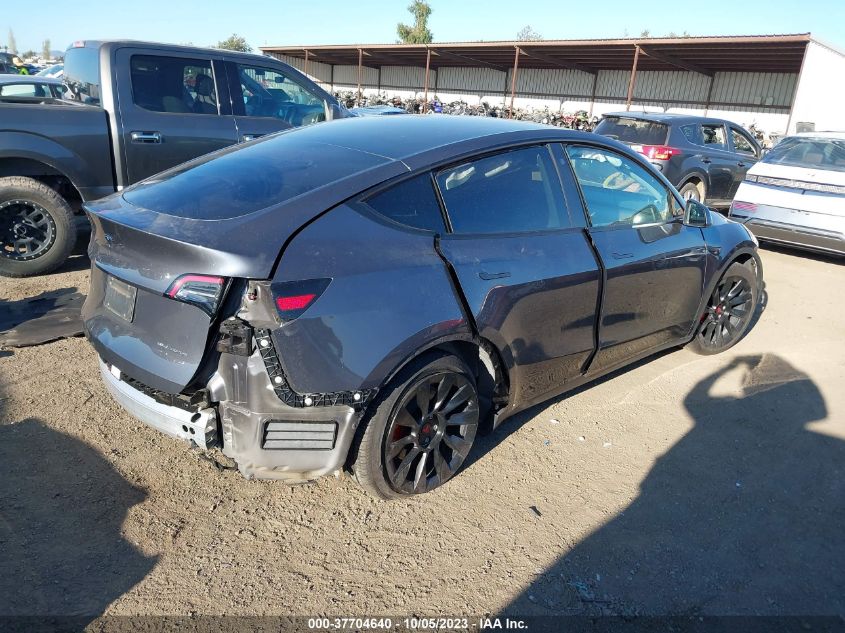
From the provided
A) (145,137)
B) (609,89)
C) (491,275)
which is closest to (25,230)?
(145,137)

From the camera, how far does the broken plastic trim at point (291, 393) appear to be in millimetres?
2410

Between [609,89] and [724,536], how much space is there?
102 feet

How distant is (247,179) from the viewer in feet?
9.68

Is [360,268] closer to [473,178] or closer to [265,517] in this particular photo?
[473,178]

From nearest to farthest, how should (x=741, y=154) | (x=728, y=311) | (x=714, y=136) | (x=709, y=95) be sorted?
(x=728, y=311)
(x=714, y=136)
(x=741, y=154)
(x=709, y=95)

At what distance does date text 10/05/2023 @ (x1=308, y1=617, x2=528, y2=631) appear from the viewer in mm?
2334

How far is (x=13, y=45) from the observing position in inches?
3371

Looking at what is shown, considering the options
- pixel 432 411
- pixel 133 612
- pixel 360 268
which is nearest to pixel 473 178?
pixel 360 268

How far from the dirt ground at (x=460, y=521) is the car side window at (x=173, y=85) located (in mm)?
2770

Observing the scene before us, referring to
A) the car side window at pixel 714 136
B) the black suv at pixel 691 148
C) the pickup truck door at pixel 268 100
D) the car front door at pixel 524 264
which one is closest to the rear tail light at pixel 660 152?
the black suv at pixel 691 148

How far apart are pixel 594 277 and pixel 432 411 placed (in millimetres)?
1242

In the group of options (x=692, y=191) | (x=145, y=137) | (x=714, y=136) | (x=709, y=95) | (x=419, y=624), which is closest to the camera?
(x=419, y=624)

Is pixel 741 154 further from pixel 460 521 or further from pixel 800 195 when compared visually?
pixel 460 521

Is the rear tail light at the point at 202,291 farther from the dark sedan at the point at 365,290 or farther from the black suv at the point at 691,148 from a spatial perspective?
the black suv at the point at 691,148
